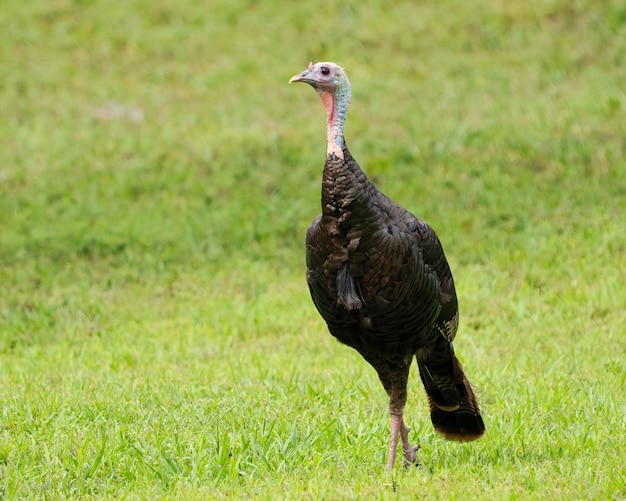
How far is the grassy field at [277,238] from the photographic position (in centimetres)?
584

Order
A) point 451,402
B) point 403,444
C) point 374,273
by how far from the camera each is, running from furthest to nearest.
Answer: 1. point 451,402
2. point 403,444
3. point 374,273

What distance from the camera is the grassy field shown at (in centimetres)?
584

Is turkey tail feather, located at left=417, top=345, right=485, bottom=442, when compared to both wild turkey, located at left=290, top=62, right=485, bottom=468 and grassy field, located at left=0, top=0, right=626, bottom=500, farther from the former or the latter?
grassy field, located at left=0, top=0, right=626, bottom=500

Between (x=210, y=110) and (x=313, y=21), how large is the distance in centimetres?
354

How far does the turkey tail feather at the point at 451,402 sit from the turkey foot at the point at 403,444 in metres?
0.25

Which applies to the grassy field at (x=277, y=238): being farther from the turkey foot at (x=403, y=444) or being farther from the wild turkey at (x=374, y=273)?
the wild turkey at (x=374, y=273)

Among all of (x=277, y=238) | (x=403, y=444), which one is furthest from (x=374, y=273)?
(x=277, y=238)

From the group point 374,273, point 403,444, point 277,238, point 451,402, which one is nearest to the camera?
point 374,273

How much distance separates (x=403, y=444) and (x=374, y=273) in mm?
1173

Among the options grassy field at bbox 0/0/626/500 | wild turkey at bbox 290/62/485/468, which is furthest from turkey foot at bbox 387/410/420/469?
grassy field at bbox 0/0/626/500

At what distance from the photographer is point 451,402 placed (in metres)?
6.06

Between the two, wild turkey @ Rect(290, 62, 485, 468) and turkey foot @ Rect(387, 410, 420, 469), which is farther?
turkey foot @ Rect(387, 410, 420, 469)

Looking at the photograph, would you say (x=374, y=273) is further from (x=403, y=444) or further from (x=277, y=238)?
(x=277, y=238)

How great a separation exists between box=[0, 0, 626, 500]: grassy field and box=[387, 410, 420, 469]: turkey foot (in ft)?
0.64
